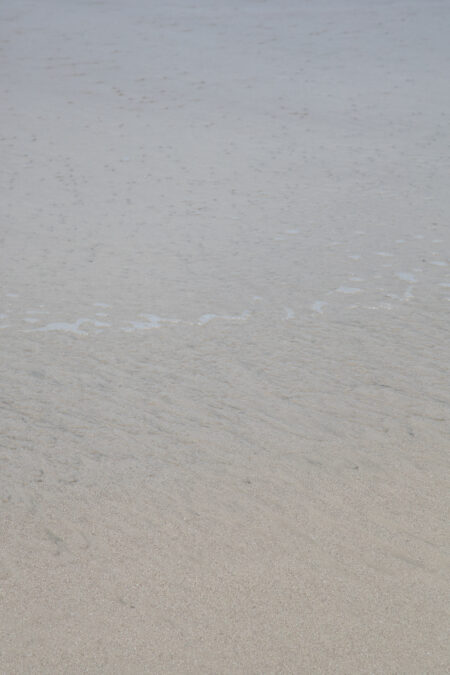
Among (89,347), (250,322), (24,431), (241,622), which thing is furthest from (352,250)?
(241,622)

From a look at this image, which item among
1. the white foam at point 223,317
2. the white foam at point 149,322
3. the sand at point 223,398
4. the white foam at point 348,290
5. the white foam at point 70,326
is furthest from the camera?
the white foam at point 348,290

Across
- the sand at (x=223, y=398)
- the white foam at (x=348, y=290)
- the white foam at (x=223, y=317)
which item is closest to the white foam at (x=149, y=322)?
the sand at (x=223, y=398)

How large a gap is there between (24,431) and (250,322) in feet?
9.06

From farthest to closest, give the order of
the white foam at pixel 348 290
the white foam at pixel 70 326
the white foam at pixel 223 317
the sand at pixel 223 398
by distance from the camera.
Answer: the white foam at pixel 348 290, the white foam at pixel 223 317, the white foam at pixel 70 326, the sand at pixel 223 398

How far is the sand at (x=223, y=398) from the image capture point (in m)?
3.15

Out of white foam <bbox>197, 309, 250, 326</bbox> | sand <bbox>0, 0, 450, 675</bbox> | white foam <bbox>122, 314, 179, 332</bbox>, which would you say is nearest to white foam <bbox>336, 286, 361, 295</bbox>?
sand <bbox>0, 0, 450, 675</bbox>

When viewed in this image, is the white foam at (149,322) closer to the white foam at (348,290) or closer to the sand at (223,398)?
the sand at (223,398)

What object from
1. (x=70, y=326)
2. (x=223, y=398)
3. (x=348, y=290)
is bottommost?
→ (x=348, y=290)

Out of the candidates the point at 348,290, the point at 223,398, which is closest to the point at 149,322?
the point at 223,398

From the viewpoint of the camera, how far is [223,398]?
16.9 feet

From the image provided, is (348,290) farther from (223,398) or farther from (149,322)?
(223,398)

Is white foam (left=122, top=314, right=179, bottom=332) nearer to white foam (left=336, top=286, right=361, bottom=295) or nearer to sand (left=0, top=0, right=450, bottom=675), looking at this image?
sand (left=0, top=0, right=450, bottom=675)

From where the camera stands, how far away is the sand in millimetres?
3152

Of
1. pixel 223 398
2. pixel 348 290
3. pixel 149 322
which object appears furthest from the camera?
pixel 348 290
